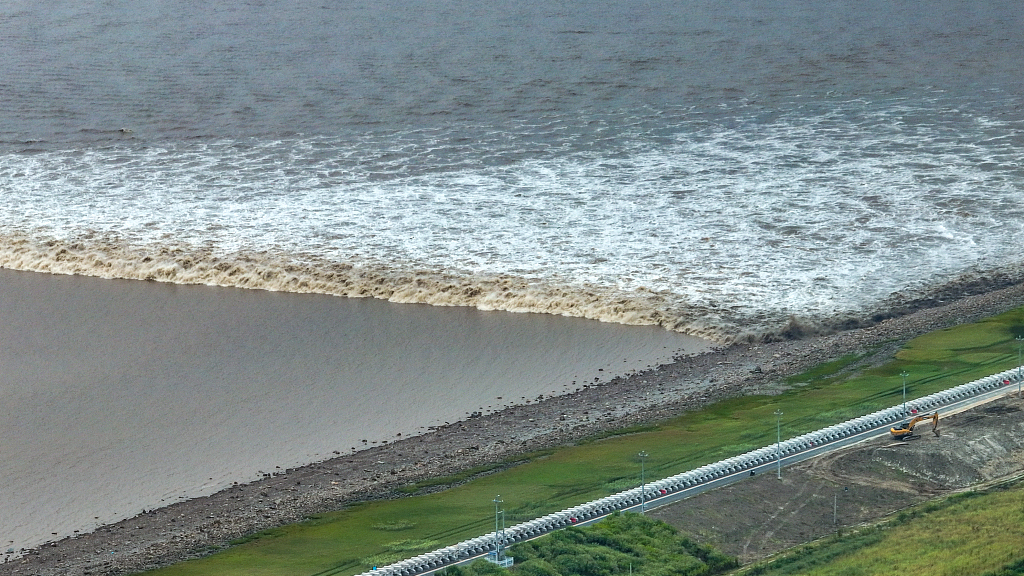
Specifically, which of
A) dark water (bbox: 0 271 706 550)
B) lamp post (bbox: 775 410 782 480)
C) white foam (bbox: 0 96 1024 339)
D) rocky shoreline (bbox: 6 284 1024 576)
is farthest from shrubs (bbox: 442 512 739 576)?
white foam (bbox: 0 96 1024 339)

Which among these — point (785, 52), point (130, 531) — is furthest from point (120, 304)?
point (785, 52)

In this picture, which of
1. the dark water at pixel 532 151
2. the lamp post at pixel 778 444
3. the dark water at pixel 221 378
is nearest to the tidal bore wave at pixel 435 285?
the dark water at pixel 532 151

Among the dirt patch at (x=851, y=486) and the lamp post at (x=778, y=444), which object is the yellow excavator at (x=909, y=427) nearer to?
the dirt patch at (x=851, y=486)

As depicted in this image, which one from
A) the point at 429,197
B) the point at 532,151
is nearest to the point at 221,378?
the point at 429,197

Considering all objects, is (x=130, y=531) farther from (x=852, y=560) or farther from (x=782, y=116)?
(x=782, y=116)

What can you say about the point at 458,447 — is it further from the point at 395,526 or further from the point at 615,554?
the point at 615,554

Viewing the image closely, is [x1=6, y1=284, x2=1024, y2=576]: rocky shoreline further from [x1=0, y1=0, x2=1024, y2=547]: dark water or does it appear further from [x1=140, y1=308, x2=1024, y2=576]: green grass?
[x1=0, y1=0, x2=1024, y2=547]: dark water
